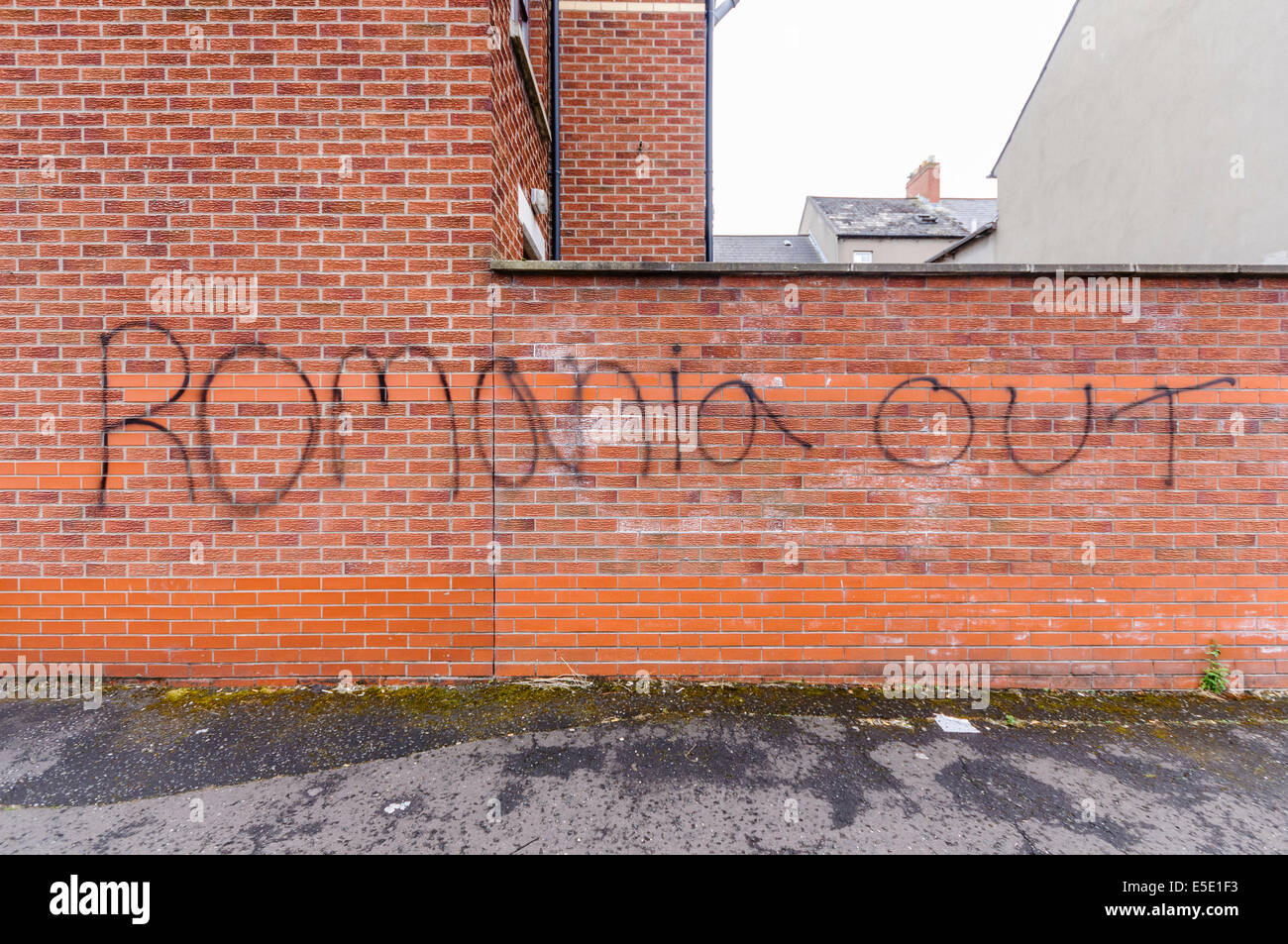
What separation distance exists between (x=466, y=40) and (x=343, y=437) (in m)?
2.32

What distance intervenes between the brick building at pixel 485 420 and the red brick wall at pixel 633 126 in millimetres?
1678

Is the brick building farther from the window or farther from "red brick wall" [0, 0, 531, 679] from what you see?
the window

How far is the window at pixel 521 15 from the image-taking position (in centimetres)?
364

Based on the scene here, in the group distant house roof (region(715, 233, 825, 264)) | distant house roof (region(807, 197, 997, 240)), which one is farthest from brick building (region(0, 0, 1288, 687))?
distant house roof (region(807, 197, 997, 240))

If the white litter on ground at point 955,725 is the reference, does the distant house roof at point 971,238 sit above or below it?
above

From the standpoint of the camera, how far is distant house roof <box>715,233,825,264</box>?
61.8ft

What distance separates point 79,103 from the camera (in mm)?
3084

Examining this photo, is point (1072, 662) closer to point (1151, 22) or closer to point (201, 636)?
point (201, 636)

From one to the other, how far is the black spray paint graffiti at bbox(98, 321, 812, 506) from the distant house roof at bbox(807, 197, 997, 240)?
747 inches
